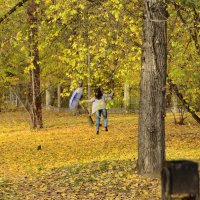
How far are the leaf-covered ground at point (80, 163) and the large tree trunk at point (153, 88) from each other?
20.0 inches

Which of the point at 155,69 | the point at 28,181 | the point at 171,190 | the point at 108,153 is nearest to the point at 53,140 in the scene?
the point at 108,153

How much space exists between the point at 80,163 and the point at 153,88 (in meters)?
4.19

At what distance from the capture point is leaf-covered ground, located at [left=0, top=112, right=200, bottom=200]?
27.2 feet

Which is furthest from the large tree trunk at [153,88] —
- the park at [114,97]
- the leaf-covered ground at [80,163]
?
the leaf-covered ground at [80,163]

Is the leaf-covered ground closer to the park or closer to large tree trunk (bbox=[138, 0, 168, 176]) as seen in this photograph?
the park

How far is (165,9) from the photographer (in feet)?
29.7

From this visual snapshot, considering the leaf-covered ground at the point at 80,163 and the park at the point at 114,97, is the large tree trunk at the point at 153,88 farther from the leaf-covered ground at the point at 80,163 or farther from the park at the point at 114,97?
the leaf-covered ground at the point at 80,163

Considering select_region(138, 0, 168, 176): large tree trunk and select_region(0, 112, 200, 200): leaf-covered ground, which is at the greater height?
select_region(138, 0, 168, 176): large tree trunk

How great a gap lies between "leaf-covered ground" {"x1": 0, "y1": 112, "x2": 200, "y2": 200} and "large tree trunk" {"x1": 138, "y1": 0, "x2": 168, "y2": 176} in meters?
0.51

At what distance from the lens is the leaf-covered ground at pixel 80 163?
830 centimetres

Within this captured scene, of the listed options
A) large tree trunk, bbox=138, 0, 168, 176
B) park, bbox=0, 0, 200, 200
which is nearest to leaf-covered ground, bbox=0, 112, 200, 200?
park, bbox=0, 0, 200, 200

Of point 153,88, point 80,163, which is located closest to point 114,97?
point 80,163

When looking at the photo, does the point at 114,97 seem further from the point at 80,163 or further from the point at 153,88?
the point at 153,88

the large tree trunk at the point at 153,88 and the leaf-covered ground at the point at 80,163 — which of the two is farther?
the large tree trunk at the point at 153,88
